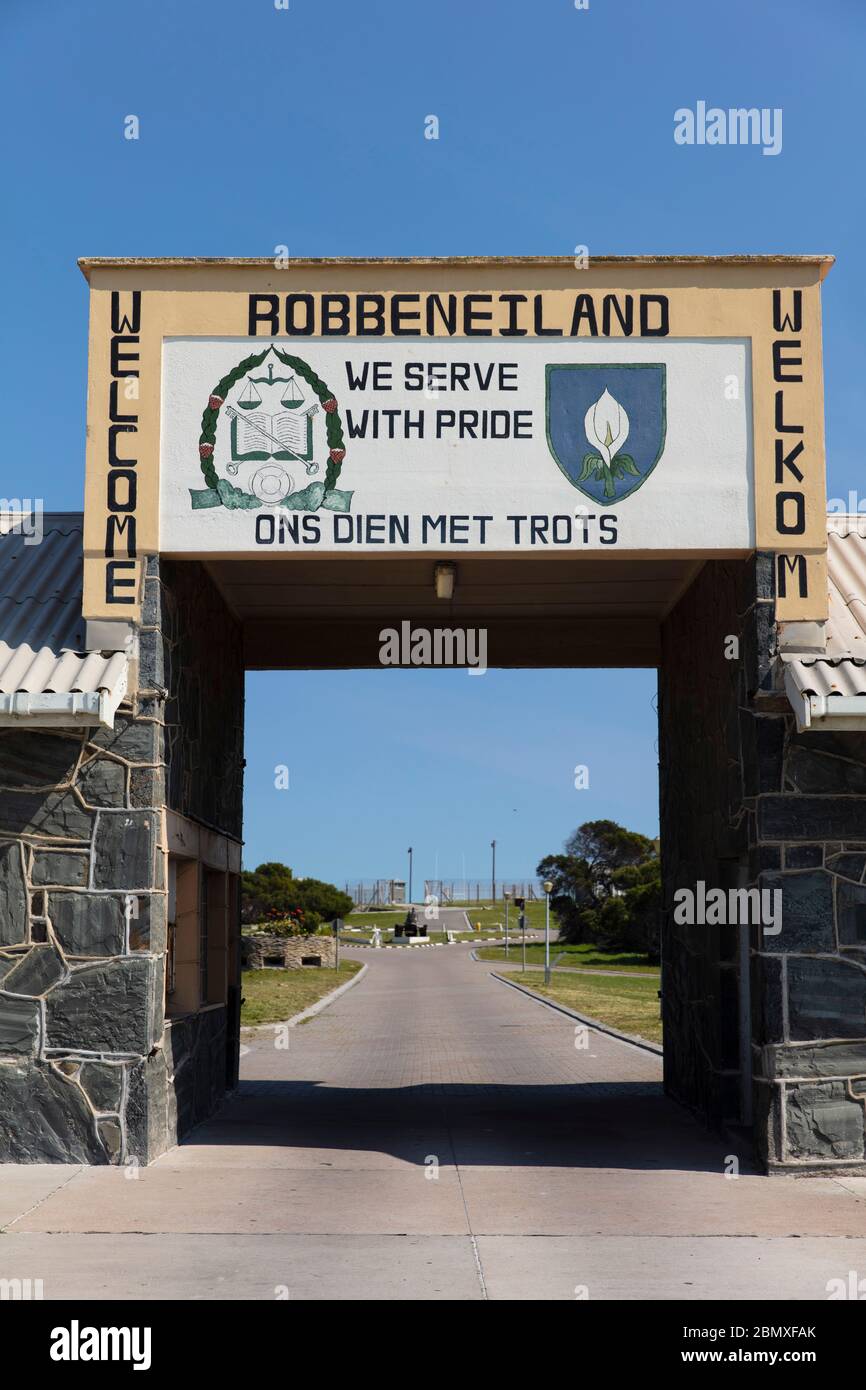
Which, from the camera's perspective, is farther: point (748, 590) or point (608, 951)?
point (608, 951)

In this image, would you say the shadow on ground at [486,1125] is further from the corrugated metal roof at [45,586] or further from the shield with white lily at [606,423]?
the shield with white lily at [606,423]

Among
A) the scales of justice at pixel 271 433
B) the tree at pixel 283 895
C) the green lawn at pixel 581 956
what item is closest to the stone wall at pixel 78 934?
the scales of justice at pixel 271 433

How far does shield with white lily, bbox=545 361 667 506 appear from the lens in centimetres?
1130

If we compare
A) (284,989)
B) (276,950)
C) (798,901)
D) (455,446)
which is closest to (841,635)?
(798,901)

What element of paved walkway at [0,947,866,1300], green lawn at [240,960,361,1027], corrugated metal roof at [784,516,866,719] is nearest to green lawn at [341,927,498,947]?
green lawn at [240,960,361,1027]

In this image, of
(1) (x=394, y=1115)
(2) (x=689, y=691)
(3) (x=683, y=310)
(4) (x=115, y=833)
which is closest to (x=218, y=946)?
(1) (x=394, y=1115)

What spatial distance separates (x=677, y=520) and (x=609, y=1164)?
4.98 metres

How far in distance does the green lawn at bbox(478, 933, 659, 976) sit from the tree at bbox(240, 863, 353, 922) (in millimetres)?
7643

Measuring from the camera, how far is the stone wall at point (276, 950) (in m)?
48.9

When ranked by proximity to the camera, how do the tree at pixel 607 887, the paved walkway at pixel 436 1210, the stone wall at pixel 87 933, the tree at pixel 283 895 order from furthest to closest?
the tree at pixel 283 895
the tree at pixel 607 887
the stone wall at pixel 87 933
the paved walkway at pixel 436 1210

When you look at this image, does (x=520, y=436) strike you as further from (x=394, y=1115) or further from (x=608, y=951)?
(x=608, y=951)

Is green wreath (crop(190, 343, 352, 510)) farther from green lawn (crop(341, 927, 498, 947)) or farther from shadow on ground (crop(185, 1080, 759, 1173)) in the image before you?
green lawn (crop(341, 927, 498, 947))

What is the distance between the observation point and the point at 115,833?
424 inches

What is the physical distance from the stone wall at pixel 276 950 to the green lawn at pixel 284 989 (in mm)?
523
